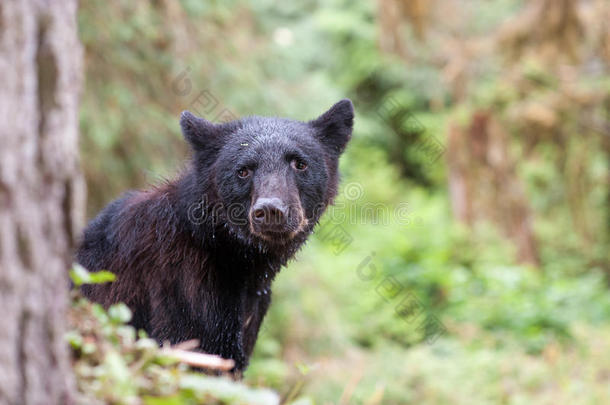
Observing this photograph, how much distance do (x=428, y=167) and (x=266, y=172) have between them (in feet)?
47.8

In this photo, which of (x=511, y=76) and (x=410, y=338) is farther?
(x=511, y=76)

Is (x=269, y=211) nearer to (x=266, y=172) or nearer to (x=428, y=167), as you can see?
(x=266, y=172)

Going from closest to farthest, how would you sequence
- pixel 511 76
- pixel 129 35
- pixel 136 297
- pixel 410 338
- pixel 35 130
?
pixel 35 130 < pixel 136 297 < pixel 129 35 < pixel 410 338 < pixel 511 76

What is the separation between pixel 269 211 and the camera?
3521 mm

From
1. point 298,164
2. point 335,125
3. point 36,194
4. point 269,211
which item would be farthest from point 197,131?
point 36,194

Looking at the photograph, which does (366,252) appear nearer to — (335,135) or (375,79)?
(375,79)

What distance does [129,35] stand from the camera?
7145mm

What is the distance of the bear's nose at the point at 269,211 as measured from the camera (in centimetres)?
351

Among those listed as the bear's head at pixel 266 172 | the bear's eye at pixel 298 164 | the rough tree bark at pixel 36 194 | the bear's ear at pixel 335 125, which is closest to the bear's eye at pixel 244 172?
the bear's head at pixel 266 172

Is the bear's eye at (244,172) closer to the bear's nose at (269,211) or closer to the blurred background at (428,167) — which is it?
the bear's nose at (269,211)

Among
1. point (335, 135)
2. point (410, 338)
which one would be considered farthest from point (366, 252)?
point (335, 135)

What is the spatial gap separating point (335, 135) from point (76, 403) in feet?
9.96

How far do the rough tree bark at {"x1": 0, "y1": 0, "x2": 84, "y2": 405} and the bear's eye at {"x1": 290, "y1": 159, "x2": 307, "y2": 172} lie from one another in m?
2.33

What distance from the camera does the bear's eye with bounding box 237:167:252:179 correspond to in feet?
12.7
